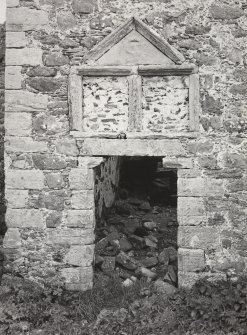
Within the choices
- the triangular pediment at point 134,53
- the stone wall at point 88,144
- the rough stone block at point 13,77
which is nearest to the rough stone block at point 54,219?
the stone wall at point 88,144

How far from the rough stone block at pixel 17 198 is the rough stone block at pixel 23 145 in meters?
0.53

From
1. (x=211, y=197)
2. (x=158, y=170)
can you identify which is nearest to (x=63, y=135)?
(x=211, y=197)

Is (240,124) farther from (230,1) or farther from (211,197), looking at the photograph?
(230,1)

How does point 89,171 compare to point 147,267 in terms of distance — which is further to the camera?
point 147,267

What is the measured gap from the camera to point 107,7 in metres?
4.77

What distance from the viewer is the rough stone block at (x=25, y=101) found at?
4906 millimetres

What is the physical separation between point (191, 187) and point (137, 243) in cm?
210

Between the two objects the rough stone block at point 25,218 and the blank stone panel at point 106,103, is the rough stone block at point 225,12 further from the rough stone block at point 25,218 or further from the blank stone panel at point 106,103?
the rough stone block at point 25,218

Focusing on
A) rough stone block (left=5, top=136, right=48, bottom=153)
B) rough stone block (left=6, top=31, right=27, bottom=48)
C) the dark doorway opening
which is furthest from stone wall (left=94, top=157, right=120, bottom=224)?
rough stone block (left=6, top=31, right=27, bottom=48)

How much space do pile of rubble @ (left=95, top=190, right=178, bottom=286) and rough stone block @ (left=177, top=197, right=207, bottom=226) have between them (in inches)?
34.8

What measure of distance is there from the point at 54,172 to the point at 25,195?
0.49 m

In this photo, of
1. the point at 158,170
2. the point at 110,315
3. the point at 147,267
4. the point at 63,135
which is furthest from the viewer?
the point at 158,170

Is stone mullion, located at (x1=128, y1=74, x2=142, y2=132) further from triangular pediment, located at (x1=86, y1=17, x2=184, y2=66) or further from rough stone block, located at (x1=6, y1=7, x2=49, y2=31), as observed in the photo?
rough stone block, located at (x1=6, y1=7, x2=49, y2=31)

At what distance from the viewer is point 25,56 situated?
486cm
